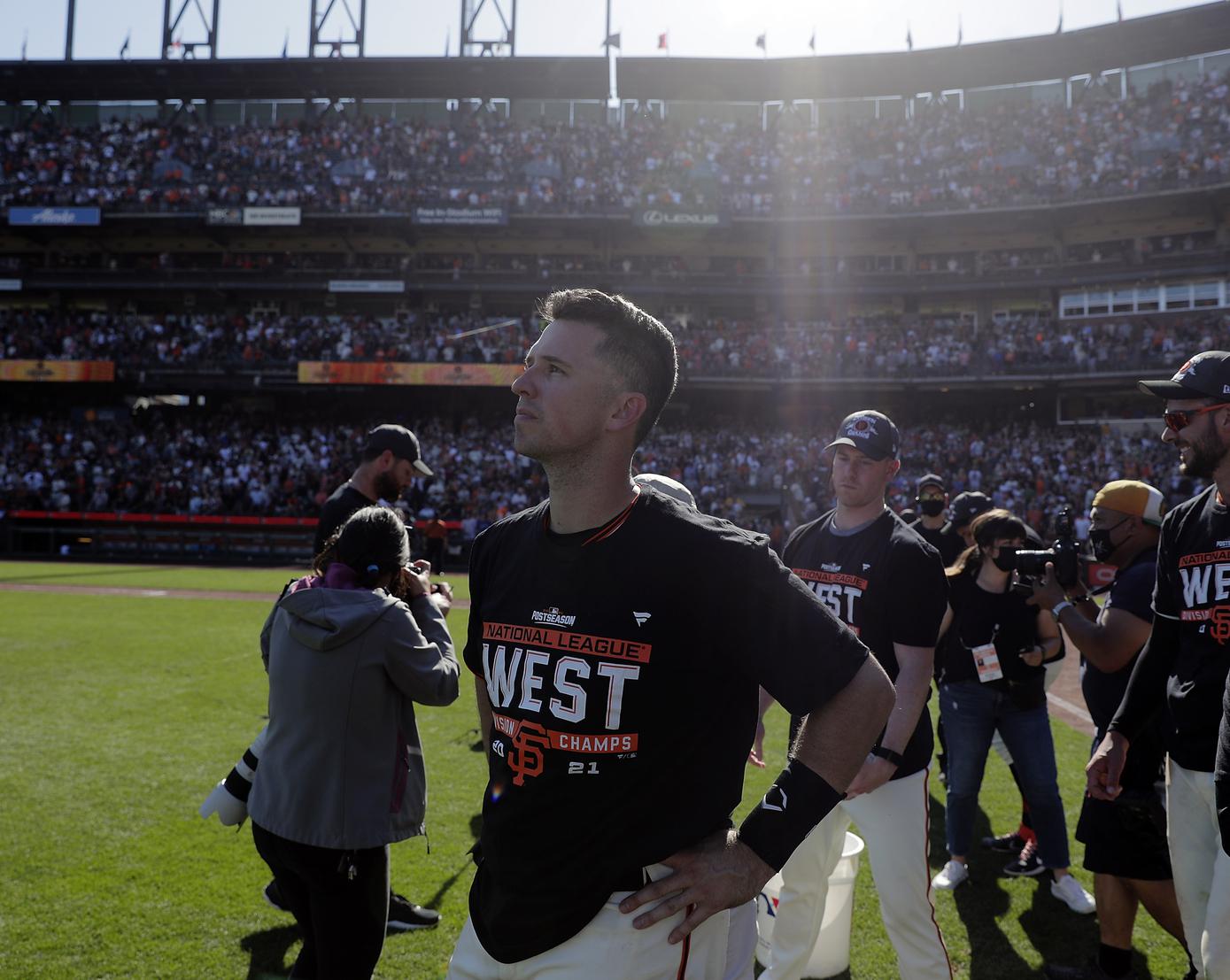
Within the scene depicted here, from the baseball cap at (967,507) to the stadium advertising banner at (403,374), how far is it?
29.6 meters

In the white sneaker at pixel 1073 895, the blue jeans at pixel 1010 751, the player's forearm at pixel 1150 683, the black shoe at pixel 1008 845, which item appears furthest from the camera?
the black shoe at pixel 1008 845

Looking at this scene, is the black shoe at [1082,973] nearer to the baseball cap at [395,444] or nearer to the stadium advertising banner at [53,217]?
the baseball cap at [395,444]

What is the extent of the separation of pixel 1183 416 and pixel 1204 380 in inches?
6.3

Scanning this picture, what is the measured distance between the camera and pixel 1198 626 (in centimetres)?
312

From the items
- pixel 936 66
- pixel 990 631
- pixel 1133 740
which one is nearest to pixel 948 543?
pixel 990 631

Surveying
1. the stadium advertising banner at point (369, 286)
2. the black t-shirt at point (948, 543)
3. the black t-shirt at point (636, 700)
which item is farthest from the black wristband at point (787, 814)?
the stadium advertising banner at point (369, 286)

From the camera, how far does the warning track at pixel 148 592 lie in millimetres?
18423

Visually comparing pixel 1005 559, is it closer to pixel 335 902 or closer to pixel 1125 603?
pixel 1125 603

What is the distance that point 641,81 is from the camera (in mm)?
45000

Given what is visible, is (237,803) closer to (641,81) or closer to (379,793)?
(379,793)

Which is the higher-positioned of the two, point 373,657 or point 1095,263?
point 1095,263

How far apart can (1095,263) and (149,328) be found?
140 feet

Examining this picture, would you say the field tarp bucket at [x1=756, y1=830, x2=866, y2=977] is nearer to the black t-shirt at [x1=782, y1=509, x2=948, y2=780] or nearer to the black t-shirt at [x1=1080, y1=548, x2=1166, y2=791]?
the black t-shirt at [x1=782, y1=509, x2=948, y2=780]

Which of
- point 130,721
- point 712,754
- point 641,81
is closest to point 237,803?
point 712,754
